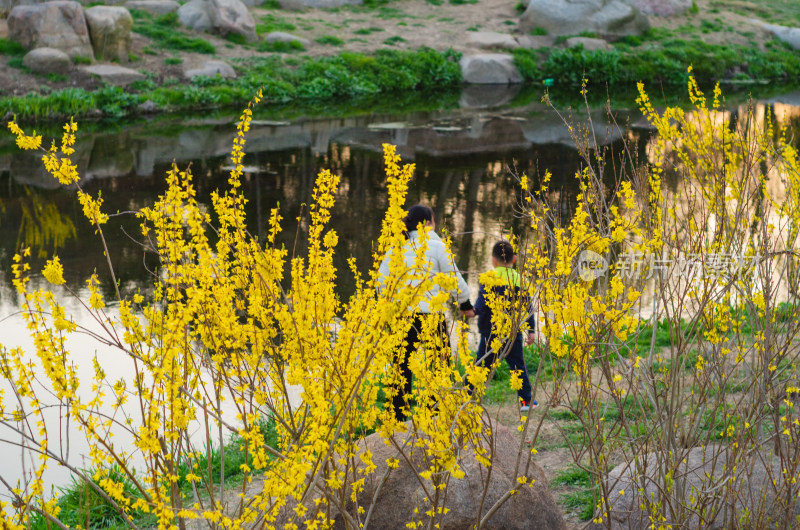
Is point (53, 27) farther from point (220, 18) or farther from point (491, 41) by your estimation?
point (491, 41)

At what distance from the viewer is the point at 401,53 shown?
958 inches

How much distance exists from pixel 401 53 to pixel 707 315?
21.5 meters

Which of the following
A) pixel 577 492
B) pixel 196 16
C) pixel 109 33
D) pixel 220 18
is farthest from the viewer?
pixel 196 16

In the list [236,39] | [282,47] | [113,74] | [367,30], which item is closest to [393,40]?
[367,30]

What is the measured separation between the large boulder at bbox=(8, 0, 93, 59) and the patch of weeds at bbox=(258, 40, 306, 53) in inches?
192

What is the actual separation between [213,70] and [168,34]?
309 centimetres

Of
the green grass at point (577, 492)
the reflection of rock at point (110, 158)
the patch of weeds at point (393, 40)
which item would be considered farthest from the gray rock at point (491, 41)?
the green grass at point (577, 492)

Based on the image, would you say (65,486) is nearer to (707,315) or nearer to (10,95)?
(707,315)

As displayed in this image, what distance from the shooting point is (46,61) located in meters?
19.5

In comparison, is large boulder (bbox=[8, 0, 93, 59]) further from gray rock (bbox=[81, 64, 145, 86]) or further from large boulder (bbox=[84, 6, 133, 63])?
gray rock (bbox=[81, 64, 145, 86])

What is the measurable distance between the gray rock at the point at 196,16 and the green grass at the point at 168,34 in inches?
9.5

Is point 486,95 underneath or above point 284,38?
underneath

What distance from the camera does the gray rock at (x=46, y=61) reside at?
1955 cm

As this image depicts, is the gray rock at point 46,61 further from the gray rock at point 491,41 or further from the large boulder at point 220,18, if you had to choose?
the gray rock at point 491,41
